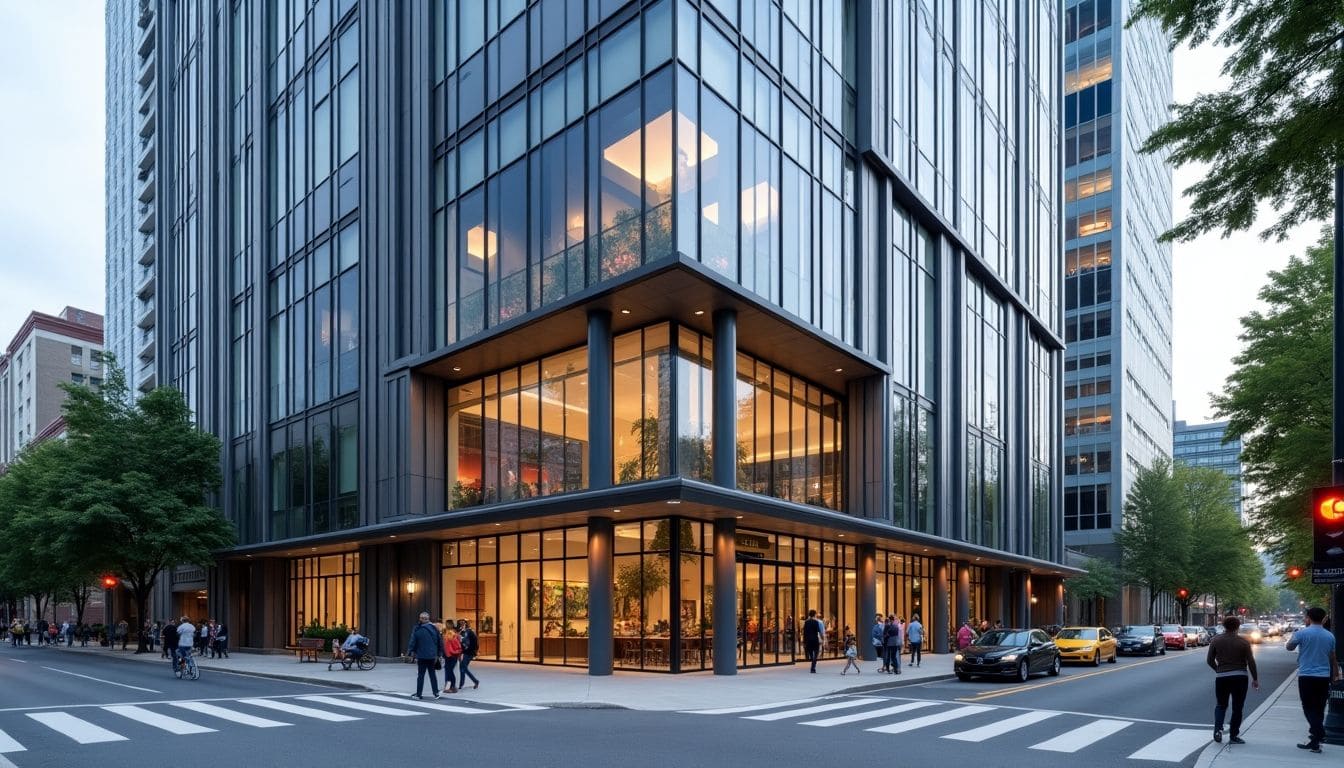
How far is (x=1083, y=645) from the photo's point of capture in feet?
111

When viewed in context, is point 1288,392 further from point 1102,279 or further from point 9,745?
point 1102,279

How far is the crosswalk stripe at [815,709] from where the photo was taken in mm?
16920

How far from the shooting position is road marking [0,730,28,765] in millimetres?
12641

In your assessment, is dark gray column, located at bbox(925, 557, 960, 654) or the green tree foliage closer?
the green tree foliage

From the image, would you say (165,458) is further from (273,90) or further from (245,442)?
(273,90)

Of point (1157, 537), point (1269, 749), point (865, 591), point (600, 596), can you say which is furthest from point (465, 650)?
point (1157, 537)

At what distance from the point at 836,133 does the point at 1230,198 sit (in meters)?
20.9

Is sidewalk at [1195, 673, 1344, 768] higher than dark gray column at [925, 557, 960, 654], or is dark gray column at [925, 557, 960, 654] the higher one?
sidewalk at [1195, 673, 1344, 768]

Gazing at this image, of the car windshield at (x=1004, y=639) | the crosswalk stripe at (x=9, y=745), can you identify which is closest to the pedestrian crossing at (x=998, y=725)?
the car windshield at (x=1004, y=639)

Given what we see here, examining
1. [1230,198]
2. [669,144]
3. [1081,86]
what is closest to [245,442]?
[669,144]

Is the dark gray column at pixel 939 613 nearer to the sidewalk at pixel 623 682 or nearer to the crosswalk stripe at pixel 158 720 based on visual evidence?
the sidewalk at pixel 623 682

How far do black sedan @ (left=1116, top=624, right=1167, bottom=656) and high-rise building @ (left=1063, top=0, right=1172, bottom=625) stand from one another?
90.4ft

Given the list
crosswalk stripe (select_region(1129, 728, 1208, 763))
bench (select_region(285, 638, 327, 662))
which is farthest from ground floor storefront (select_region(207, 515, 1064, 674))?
crosswalk stripe (select_region(1129, 728, 1208, 763))

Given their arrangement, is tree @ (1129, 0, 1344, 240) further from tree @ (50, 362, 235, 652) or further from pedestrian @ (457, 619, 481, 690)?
tree @ (50, 362, 235, 652)
